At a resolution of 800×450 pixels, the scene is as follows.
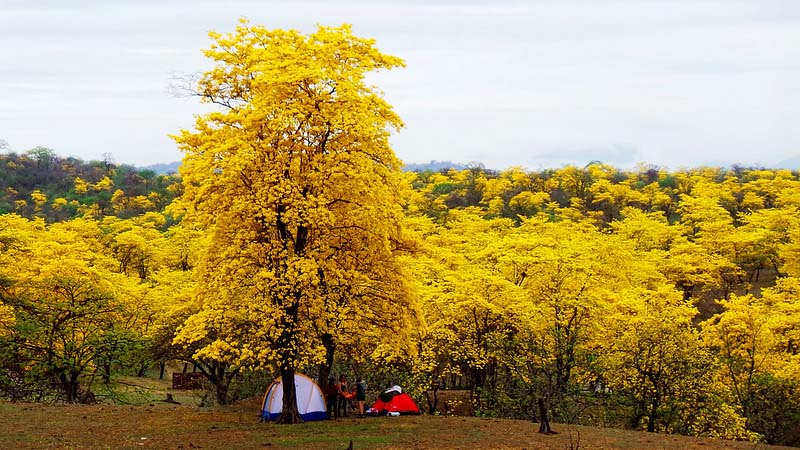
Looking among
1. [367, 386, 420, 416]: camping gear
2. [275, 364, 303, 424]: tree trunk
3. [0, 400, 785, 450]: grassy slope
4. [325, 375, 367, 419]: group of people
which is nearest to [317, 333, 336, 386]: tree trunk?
[325, 375, 367, 419]: group of people

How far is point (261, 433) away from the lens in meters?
19.1

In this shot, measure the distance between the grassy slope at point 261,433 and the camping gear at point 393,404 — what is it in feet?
4.49

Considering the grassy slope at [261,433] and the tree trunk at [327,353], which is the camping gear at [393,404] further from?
the tree trunk at [327,353]

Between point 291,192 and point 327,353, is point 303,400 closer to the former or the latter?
point 327,353

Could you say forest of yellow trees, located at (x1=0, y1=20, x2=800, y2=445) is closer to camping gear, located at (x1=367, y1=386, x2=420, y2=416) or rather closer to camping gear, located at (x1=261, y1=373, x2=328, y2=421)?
camping gear, located at (x1=261, y1=373, x2=328, y2=421)

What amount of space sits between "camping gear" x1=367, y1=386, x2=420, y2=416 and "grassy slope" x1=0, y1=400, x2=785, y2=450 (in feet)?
4.49

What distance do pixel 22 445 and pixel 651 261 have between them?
50016 mm

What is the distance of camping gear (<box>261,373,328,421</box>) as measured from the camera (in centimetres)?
2216

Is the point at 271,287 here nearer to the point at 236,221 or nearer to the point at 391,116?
the point at 236,221

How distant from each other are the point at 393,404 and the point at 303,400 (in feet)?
11.8

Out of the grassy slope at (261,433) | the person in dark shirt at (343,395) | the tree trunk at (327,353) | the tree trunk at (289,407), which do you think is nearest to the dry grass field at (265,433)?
the grassy slope at (261,433)

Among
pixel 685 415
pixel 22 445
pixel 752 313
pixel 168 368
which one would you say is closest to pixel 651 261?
pixel 752 313

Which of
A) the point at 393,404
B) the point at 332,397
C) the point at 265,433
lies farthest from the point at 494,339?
the point at 265,433

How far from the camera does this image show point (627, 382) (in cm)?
2642
